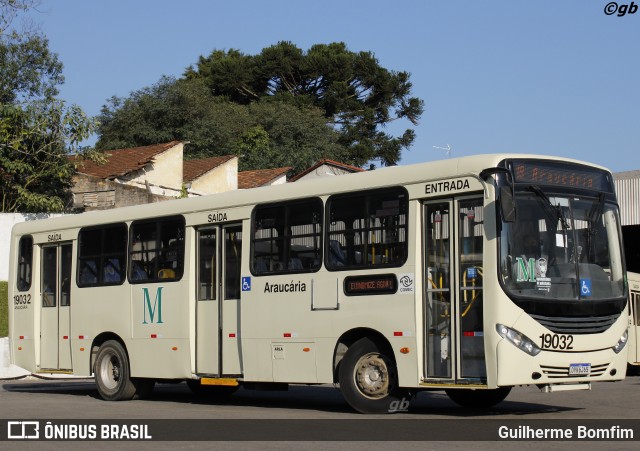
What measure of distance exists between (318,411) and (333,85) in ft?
205

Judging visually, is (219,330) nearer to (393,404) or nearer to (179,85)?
(393,404)

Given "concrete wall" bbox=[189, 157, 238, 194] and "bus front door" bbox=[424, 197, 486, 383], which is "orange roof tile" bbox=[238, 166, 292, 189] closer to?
"concrete wall" bbox=[189, 157, 238, 194]

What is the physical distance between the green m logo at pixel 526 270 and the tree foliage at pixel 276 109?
5136 centimetres

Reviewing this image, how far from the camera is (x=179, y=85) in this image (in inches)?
2601

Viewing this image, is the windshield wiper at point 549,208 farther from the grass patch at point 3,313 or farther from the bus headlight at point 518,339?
the grass patch at point 3,313

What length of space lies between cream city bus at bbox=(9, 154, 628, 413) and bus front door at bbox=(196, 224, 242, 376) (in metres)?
0.03

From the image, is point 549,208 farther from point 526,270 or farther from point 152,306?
point 152,306

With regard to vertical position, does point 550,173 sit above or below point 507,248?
above

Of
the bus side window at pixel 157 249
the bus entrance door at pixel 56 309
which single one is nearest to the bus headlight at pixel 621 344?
the bus side window at pixel 157 249

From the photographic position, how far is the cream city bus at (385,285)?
12.0 metres

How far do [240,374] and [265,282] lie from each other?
146 centimetres

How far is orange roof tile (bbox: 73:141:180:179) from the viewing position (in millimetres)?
45934

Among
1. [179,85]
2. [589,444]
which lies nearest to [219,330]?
[589,444]

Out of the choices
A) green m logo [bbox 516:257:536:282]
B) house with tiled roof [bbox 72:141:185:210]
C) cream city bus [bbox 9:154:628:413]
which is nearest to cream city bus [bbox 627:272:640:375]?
cream city bus [bbox 9:154:628:413]
